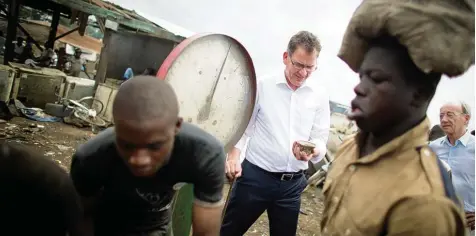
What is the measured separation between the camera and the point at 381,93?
99 centimetres

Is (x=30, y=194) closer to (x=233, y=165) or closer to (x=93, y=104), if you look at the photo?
(x=233, y=165)

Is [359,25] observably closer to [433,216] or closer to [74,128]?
[433,216]

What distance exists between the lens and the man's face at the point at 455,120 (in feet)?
11.9

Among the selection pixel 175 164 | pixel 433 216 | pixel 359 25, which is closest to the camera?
pixel 433 216

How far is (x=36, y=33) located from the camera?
14445 mm

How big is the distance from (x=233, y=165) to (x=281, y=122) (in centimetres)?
52

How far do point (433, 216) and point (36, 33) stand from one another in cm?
1674

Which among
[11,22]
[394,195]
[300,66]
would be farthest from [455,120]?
[11,22]

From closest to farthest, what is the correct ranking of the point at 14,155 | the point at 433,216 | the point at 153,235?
the point at 433,216 < the point at 14,155 < the point at 153,235

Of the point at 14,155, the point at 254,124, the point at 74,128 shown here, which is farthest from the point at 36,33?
the point at 14,155

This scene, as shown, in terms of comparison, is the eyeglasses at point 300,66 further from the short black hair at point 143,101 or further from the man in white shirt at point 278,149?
the short black hair at point 143,101

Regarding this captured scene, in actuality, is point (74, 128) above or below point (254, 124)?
below

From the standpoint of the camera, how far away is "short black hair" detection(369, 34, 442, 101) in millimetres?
969

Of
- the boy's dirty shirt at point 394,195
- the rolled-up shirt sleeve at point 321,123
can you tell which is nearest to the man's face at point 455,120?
the rolled-up shirt sleeve at point 321,123
